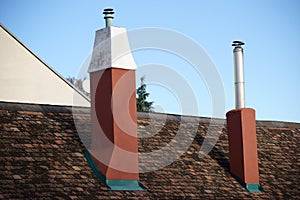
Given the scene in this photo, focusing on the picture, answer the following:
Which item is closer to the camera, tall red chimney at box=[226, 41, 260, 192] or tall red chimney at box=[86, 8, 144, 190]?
tall red chimney at box=[86, 8, 144, 190]

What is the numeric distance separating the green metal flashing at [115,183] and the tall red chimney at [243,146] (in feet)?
11.4

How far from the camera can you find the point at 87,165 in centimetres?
1655

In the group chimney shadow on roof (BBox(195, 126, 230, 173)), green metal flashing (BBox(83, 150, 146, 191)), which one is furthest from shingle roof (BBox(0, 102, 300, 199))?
green metal flashing (BBox(83, 150, 146, 191))

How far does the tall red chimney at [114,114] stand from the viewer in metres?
16.5

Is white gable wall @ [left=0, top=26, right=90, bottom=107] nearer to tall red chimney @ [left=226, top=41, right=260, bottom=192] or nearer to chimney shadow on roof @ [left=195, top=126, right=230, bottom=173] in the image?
chimney shadow on roof @ [left=195, top=126, right=230, bottom=173]

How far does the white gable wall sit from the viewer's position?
993 inches

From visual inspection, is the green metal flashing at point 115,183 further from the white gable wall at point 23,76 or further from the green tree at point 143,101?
the green tree at point 143,101

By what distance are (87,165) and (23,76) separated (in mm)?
9856

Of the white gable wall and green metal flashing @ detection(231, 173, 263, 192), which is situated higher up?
the white gable wall

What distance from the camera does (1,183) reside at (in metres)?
14.5

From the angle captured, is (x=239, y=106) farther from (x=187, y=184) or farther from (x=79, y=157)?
(x=79, y=157)

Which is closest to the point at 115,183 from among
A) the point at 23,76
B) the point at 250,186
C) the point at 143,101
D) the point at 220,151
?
the point at 250,186

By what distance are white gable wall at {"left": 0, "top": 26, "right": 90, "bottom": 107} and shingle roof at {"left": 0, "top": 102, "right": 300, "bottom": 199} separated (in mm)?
7090

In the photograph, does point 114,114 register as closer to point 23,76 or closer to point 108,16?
point 108,16
